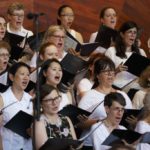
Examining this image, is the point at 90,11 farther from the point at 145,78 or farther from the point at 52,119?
the point at 52,119

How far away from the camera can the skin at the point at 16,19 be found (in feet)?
15.7

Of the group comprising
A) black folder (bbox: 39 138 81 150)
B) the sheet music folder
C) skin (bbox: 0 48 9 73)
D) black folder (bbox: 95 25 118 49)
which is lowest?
black folder (bbox: 39 138 81 150)

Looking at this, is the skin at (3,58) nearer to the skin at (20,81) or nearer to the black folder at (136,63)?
the skin at (20,81)

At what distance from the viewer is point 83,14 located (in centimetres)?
598

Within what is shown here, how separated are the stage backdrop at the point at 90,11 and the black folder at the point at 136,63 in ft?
5.82

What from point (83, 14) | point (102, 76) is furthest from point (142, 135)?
point (83, 14)

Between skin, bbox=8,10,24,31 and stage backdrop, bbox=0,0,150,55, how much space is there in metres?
0.84

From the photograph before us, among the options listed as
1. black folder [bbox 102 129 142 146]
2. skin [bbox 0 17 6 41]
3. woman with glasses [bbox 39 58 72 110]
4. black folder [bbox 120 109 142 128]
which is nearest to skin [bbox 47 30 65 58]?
skin [bbox 0 17 6 41]

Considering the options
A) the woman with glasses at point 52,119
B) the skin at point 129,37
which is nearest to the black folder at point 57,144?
the woman with glasses at point 52,119

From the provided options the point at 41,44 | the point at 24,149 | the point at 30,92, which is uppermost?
the point at 41,44

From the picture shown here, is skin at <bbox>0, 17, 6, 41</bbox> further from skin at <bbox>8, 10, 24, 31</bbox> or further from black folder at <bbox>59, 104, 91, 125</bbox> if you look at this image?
black folder at <bbox>59, 104, 91, 125</bbox>

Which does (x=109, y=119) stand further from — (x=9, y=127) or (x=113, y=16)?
(x=113, y=16)

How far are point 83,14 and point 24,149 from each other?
2639mm

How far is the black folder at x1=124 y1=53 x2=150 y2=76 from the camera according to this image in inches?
162
